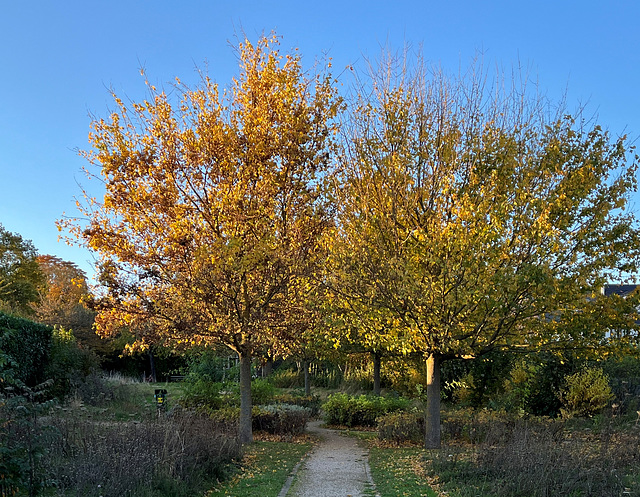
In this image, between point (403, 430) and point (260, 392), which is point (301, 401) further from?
point (403, 430)

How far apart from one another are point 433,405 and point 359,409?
16.0 ft

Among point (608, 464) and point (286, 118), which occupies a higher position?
point (286, 118)

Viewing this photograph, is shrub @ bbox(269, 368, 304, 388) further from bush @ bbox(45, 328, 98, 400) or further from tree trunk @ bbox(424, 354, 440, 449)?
tree trunk @ bbox(424, 354, 440, 449)

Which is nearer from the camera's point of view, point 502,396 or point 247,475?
point 247,475

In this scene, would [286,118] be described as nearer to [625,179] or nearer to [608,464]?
[625,179]

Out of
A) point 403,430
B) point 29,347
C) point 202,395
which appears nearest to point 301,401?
point 202,395

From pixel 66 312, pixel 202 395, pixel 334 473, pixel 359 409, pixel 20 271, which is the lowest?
pixel 334 473

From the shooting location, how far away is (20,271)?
117ft

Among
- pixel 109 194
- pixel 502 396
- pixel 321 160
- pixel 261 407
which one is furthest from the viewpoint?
pixel 502 396

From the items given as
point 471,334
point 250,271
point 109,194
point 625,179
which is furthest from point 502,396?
point 109,194

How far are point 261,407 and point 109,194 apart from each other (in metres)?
7.01

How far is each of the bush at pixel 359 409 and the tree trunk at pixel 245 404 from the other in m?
4.62

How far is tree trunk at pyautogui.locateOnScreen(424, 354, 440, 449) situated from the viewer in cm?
1090

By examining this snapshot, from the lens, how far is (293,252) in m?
11.1
